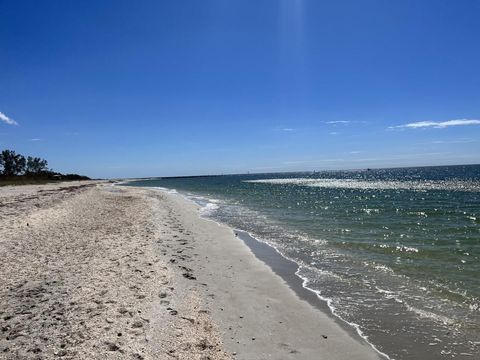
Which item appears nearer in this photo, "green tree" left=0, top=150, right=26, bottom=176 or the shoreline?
the shoreline

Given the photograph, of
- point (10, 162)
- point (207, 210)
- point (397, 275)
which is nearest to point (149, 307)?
point (397, 275)

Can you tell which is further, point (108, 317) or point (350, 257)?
point (350, 257)

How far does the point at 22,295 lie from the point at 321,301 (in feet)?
23.4

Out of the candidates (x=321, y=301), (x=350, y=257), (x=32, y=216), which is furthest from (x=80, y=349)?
(x=32, y=216)

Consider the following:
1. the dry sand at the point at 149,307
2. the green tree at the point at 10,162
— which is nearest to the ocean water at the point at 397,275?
the dry sand at the point at 149,307

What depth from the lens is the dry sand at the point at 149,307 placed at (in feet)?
20.3

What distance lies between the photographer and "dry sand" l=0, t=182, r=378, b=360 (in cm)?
618

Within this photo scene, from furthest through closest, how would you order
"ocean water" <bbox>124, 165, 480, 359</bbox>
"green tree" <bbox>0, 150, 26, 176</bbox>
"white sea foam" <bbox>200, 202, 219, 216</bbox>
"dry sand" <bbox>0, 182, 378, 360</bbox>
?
"green tree" <bbox>0, 150, 26, 176</bbox> < "white sea foam" <bbox>200, 202, 219, 216</bbox> < "ocean water" <bbox>124, 165, 480, 359</bbox> < "dry sand" <bbox>0, 182, 378, 360</bbox>

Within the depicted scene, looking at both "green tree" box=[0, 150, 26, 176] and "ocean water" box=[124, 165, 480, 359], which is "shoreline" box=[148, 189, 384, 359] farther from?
"green tree" box=[0, 150, 26, 176]

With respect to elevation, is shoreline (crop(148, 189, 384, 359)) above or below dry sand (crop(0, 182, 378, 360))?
below

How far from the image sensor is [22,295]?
8430 mm

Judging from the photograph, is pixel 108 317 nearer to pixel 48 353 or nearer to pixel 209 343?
pixel 48 353

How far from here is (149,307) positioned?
7902 millimetres

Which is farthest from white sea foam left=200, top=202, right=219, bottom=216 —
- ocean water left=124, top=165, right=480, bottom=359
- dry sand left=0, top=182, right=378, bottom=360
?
dry sand left=0, top=182, right=378, bottom=360
